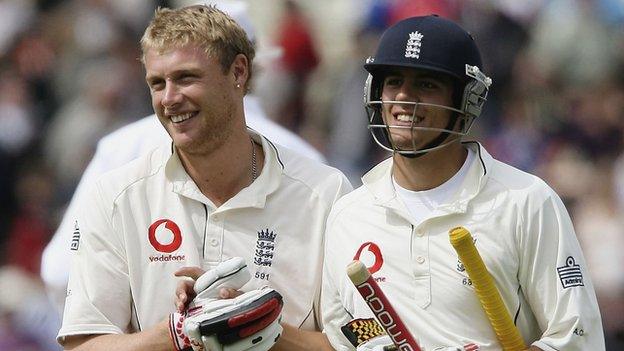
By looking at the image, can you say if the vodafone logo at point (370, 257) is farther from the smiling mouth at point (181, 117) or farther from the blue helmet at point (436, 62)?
the smiling mouth at point (181, 117)

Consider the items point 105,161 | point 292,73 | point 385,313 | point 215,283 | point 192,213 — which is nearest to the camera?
point 385,313

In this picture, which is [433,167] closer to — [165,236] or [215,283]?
[215,283]

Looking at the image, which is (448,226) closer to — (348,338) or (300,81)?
(348,338)

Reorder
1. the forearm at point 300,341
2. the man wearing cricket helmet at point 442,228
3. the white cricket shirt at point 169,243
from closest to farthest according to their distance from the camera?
the man wearing cricket helmet at point 442,228, the forearm at point 300,341, the white cricket shirt at point 169,243

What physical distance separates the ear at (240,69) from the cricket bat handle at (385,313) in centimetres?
88

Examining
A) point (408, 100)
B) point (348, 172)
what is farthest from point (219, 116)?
point (348, 172)

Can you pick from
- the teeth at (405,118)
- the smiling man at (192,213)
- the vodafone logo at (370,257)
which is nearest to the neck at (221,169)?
the smiling man at (192,213)

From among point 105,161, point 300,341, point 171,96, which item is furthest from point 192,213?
point 105,161

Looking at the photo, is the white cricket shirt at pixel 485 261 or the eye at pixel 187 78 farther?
the eye at pixel 187 78

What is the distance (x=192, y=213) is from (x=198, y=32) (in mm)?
576

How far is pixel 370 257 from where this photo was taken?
454 centimetres

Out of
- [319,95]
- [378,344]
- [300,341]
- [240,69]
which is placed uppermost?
[240,69]

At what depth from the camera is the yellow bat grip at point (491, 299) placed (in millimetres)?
4246

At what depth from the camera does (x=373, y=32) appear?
966 centimetres
